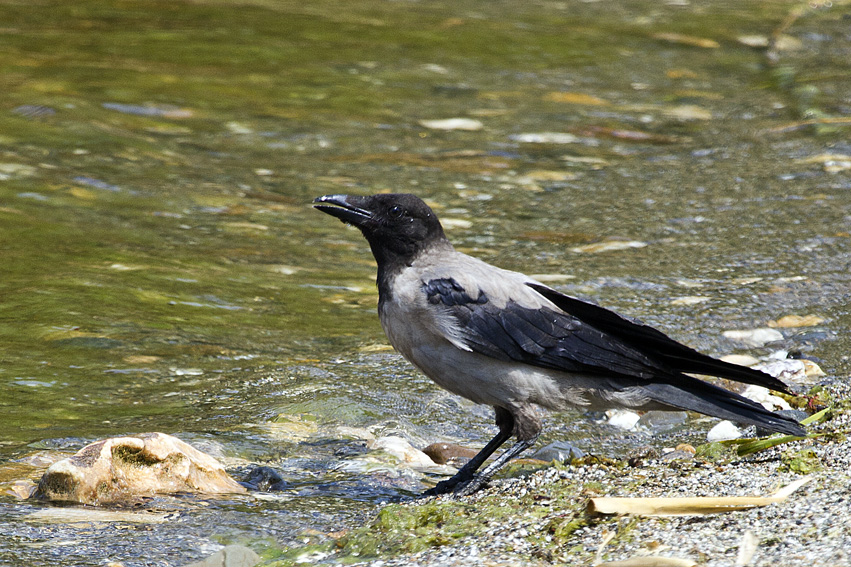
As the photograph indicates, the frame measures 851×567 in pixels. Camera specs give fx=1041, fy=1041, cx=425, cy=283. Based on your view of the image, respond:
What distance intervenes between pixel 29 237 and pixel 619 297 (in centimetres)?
368

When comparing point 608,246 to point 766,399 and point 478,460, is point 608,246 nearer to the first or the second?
point 766,399

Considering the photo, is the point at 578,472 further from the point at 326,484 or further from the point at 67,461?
the point at 67,461

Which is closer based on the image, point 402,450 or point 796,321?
point 402,450

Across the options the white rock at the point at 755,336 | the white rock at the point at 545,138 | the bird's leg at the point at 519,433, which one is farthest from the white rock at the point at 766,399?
the white rock at the point at 545,138

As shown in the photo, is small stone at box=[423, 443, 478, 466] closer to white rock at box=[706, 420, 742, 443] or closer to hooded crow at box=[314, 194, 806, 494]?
hooded crow at box=[314, 194, 806, 494]

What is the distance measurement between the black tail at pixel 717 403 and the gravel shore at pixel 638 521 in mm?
99

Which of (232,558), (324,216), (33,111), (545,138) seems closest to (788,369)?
(232,558)

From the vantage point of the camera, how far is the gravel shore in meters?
2.72

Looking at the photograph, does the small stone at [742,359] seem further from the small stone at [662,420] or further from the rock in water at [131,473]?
the rock in water at [131,473]

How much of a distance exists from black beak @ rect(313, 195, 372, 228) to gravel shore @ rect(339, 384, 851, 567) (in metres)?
1.34

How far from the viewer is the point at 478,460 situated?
4070 millimetres

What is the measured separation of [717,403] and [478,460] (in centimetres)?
93

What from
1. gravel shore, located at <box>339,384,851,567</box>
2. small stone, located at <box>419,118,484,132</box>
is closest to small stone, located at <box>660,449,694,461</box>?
gravel shore, located at <box>339,384,851,567</box>

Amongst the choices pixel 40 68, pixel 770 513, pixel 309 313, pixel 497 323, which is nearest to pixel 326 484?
pixel 497 323
